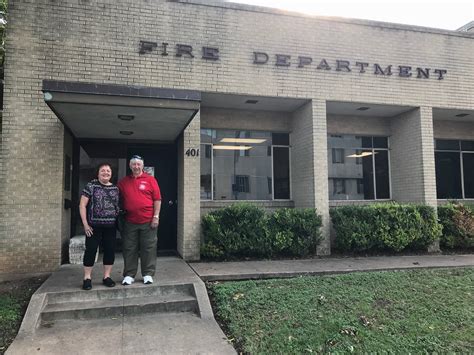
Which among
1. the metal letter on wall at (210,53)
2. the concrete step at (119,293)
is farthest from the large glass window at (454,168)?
the concrete step at (119,293)

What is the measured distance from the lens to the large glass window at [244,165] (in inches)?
388

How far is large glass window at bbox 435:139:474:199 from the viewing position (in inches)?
463

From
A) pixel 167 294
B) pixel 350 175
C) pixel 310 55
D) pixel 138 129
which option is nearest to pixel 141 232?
pixel 167 294

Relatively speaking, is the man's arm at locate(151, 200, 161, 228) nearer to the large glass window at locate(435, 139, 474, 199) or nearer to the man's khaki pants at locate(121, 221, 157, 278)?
the man's khaki pants at locate(121, 221, 157, 278)

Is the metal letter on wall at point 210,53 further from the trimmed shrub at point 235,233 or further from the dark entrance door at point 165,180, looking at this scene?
the trimmed shrub at point 235,233

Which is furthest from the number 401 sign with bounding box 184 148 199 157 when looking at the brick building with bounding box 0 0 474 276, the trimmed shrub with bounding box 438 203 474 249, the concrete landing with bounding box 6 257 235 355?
the trimmed shrub with bounding box 438 203 474 249

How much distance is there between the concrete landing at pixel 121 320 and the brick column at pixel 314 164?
12.9 feet

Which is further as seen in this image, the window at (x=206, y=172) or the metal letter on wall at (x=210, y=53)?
the window at (x=206, y=172)

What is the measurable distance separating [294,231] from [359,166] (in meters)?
3.67

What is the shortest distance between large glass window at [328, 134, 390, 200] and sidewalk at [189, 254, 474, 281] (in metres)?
2.49

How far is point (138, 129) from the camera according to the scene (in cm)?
816

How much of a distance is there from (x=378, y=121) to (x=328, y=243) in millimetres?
4232

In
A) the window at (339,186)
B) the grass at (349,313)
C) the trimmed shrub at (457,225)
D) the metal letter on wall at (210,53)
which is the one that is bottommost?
the grass at (349,313)

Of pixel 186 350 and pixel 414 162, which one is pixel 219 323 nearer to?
pixel 186 350
